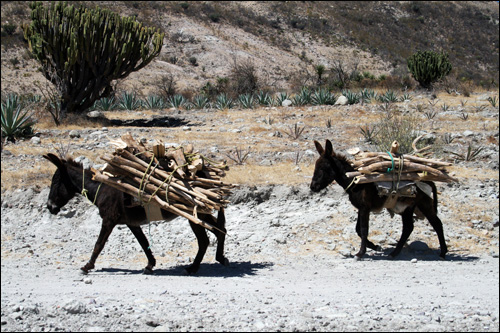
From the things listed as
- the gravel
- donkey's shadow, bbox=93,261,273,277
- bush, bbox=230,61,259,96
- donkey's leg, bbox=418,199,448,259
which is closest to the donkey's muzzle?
the gravel

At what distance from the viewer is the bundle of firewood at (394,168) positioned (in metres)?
8.55

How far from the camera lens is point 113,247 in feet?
32.9

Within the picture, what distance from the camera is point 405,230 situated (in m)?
8.91

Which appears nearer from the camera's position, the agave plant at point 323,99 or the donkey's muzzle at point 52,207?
the donkey's muzzle at point 52,207

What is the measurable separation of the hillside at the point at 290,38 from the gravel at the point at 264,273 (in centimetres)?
3029

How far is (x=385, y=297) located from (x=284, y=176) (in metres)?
6.76

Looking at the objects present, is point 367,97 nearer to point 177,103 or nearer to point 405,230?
point 177,103

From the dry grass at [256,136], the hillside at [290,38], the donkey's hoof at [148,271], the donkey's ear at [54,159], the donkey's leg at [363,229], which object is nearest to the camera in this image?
the donkey's ear at [54,159]

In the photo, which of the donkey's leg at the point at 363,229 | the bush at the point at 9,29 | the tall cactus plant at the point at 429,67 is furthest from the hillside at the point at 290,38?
the donkey's leg at the point at 363,229

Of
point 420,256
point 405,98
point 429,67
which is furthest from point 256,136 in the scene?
point 429,67

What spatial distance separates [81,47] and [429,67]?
19552 mm

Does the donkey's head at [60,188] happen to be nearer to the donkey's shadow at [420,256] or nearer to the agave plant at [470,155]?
the donkey's shadow at [420,256]

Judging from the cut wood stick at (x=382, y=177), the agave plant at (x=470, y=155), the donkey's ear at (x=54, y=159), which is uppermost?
the donkey's ear at (x=54, y=159)

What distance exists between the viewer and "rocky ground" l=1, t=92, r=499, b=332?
5.07 m
